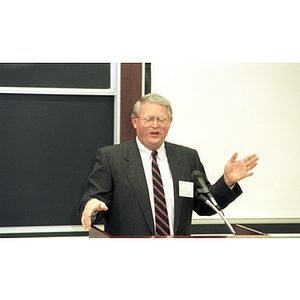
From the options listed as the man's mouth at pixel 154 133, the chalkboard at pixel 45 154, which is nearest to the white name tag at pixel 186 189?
the man's mouth at pixel 154 133

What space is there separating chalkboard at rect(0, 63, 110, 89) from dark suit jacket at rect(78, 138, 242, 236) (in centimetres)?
79

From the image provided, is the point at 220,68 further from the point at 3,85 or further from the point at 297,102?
the point at 3,85

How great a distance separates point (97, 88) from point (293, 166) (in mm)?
1891

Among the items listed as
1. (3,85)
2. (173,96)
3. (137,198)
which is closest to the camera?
(137,198)

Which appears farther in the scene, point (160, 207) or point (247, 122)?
point (247, 122)

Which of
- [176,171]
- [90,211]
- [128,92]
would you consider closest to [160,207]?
[176,171]

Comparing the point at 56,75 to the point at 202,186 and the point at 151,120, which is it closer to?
the point at 151,120

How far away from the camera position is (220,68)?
2.92 meters

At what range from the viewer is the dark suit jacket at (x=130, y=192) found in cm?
204

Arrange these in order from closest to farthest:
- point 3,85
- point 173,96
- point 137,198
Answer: point 137,198
point 3,85
point 173,96

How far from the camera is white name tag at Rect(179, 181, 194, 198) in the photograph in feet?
7.02

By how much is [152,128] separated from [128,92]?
692 mm

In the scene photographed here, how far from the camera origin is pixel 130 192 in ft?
6.88
